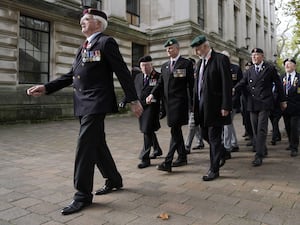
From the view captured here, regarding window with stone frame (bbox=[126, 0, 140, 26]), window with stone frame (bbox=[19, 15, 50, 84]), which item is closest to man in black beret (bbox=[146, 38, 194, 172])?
window with stone frame (bbox=[19, 15, 50, 84])

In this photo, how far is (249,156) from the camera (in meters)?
5.86

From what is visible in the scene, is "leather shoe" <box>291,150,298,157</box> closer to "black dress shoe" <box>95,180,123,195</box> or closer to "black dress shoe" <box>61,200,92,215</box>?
"black dress shoe" <box>95,180,123,195</box>

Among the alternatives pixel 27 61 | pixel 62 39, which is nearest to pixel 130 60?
pixel 62 39

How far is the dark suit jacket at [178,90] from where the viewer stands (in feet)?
15.5

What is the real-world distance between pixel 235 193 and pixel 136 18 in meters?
17.9

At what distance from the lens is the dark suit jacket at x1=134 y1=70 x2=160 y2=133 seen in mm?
5027

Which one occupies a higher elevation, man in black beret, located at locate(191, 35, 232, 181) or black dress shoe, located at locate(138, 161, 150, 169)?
man in black beret, located at locate(191, 35, 232, 181)

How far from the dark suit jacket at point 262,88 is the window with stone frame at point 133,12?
14.8m

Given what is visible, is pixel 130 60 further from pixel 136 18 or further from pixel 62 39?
pixel 62 39

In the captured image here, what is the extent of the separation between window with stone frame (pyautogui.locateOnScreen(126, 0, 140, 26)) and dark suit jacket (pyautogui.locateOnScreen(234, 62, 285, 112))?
14830 mm

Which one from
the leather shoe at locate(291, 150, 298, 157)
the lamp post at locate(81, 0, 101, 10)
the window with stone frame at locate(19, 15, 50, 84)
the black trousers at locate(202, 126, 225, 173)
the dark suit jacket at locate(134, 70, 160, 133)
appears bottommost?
the leather shoe at locate(291, 150, 298, 157)

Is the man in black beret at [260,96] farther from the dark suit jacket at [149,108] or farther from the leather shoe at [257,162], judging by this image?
the dark suit jacket at [149,108]

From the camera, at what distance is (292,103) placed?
20.3 feet

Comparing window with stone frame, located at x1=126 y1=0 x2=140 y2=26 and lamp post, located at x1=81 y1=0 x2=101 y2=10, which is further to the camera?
window with stone frame, located at x1=126 y1=0 x2=140 y2=26
